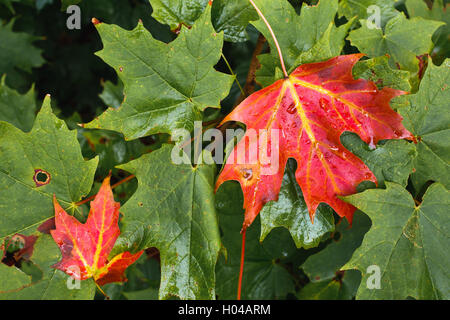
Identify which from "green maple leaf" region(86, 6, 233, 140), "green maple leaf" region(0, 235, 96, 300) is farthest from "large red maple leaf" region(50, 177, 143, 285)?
"green maple leaf" region(86, 6, 233, 140)

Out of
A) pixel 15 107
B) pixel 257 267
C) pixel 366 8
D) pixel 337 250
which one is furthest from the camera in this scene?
pixel 15 107

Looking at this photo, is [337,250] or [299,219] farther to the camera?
[337,250]

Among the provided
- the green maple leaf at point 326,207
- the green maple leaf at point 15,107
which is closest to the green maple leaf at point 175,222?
the green maple leaf at point 326,207

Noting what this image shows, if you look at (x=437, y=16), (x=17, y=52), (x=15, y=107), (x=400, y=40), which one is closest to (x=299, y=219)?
(x=400, y=40)

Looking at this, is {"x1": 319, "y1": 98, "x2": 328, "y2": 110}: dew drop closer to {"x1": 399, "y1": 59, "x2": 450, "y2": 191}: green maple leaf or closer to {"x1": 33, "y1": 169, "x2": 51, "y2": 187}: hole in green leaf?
{"x1": 399, "y1": 59, "x2": 450, "y2": 191}: green maple leaf

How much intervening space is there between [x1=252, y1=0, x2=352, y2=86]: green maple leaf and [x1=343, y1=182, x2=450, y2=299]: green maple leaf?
29 cm

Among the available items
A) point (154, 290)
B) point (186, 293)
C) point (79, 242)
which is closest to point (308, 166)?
point (186, 293)

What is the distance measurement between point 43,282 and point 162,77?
454 millimetres

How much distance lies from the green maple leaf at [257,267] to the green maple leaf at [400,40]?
1.62ft

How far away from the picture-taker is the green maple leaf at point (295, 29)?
740 millimetres

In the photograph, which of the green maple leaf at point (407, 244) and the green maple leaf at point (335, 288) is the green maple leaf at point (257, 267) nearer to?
the green maple leaf at point (335, 288)

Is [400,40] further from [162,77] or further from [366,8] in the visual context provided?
[162,77]

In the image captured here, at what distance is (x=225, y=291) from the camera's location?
110 centimetres

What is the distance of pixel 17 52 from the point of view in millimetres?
1526
